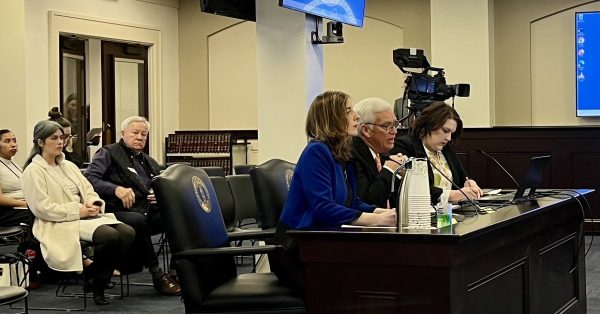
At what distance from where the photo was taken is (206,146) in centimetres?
1145

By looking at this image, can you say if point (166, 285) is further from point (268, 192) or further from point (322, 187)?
point (322, 187)

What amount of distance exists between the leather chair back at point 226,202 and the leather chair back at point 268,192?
63.0 inches

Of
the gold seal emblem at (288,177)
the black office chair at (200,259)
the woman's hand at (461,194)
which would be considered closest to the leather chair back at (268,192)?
the gold seal emblem at (288,177)

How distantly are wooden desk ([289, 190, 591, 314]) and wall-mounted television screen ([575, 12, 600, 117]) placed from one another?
678 cm

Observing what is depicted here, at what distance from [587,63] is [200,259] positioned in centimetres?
757

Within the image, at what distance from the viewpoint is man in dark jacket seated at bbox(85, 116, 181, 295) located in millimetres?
6004

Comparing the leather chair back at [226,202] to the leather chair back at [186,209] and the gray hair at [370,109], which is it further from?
the leather chair back at [186,209]

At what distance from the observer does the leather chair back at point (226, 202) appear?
18.6 ft

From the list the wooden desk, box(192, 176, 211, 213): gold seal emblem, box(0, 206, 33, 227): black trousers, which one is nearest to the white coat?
box(0, 206, 33, 227): black trousers

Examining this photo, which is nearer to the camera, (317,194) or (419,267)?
(419,267)

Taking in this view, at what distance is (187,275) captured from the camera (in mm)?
3293

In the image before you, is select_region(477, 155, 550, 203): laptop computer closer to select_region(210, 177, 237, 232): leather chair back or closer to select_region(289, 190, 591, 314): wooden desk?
select_region(289, 190, 591, 314): wooden desk

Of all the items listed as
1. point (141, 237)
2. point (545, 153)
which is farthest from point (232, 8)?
point (545, 153)

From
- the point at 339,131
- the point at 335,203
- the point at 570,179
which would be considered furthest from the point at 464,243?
the point at 570,179
